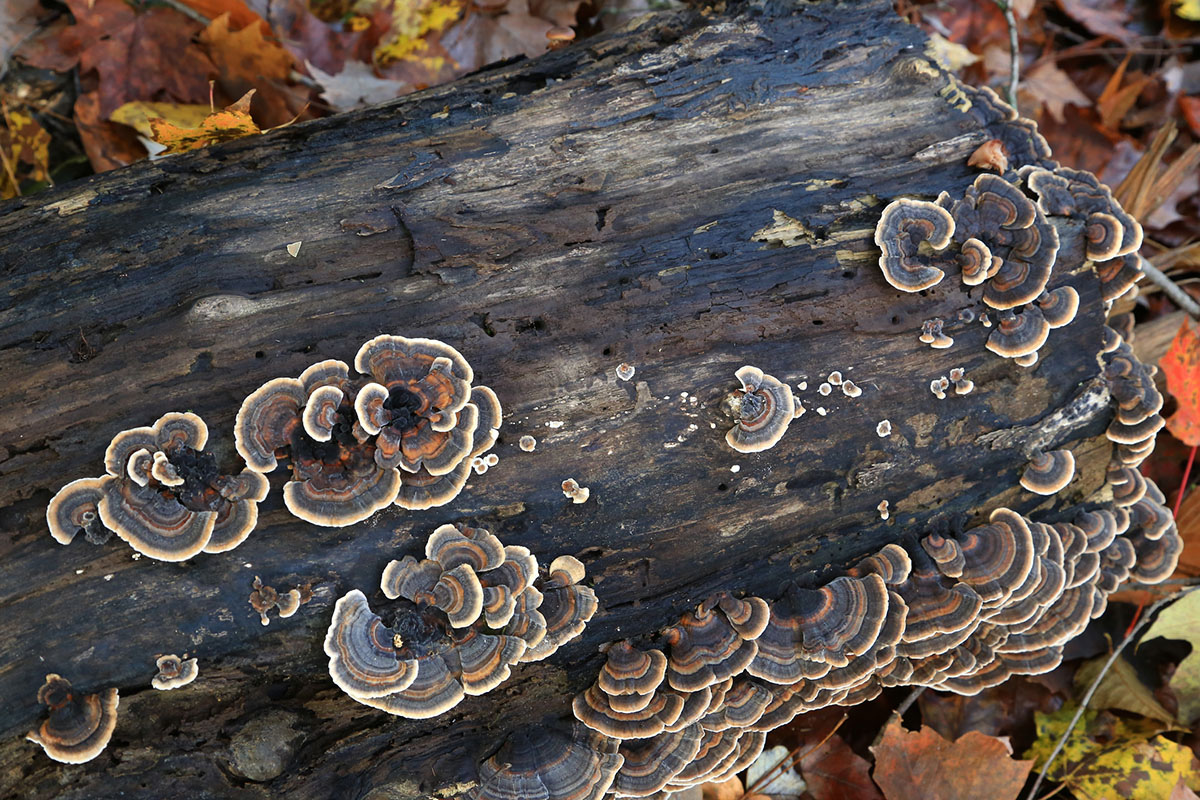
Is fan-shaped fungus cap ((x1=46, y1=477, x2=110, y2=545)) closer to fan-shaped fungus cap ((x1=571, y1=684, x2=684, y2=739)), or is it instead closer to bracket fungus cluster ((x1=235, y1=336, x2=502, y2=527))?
bracket fungus cluster ((x1=235, y1=336, x2=502, y2=527))

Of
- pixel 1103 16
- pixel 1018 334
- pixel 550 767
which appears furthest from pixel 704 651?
pixel 1103 16

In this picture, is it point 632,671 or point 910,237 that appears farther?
point 910,237

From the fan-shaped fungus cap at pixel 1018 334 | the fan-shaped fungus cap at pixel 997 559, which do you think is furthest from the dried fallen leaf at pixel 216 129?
the fan-shaped fungus cap at pixel 997 559

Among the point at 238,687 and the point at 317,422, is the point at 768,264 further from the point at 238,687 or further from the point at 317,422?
the point at 238,687

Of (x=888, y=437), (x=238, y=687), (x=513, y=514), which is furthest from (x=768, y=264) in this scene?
(x=238, y=687)

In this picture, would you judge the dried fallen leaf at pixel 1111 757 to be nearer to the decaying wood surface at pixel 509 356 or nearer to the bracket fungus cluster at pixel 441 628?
the decaying wood surface at pixel 509 356

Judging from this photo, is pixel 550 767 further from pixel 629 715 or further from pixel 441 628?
pixel 441 628
